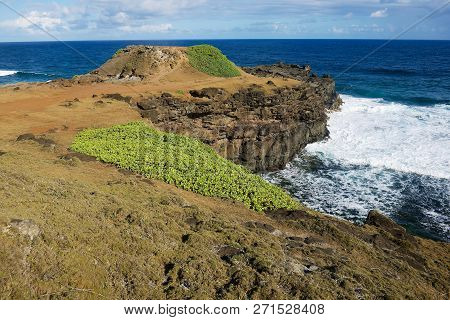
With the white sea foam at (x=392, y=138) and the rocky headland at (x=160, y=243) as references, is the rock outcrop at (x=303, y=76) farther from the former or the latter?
the rocky headland at (x=160, y=243)

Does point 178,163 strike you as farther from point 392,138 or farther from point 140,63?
point 392,138

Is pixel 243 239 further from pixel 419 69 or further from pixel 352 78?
pixel 419 69

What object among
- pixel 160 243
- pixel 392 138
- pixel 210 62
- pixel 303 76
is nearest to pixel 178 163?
pixel 160 243

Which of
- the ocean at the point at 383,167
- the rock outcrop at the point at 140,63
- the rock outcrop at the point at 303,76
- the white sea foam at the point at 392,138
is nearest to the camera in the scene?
the ocean at the point at 383,167

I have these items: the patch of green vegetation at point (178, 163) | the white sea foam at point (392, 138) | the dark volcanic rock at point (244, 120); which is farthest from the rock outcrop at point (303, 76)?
the patch of green vegetation at point (178, 163)

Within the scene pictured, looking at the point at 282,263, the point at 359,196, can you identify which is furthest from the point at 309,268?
the point at 359,196

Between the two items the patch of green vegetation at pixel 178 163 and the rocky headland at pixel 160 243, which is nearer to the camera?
the rocky headland at pixel 160 243

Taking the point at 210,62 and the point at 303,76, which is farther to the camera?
the point at 303,76
